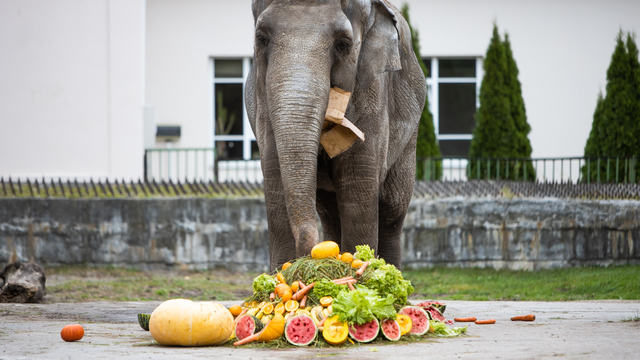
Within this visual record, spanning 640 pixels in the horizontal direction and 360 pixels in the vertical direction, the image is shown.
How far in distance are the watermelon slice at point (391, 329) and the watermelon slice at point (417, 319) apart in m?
0.19

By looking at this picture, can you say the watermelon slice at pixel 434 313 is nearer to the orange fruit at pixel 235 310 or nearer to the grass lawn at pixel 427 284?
the orange fruit at pixel 235 310

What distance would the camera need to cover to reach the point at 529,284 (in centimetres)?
1016

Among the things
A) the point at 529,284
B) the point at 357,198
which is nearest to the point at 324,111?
the point at 357,198

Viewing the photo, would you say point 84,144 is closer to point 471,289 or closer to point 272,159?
point 471,289

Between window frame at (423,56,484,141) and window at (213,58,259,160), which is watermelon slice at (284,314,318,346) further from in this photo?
window frame at (423,56,484,141)

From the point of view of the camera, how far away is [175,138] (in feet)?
60.2

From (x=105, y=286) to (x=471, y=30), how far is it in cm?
1238

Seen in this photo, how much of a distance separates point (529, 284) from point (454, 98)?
974 cm

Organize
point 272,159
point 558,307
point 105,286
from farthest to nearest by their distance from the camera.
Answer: point 105,286
point 558,307
point 272,159

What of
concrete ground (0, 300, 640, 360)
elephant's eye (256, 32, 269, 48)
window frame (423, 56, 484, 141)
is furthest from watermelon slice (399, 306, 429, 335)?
window frame (423, 56, 484, 141)

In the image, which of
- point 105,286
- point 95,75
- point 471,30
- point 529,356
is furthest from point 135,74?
point 529,356

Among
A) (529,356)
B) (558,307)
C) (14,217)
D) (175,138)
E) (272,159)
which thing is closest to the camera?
(529,356)

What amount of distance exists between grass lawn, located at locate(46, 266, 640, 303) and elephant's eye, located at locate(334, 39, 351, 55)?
4544 mm

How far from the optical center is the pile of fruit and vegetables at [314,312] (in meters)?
4.36
